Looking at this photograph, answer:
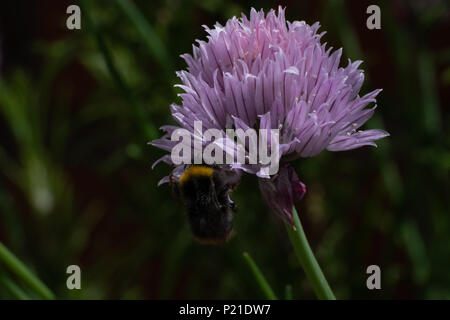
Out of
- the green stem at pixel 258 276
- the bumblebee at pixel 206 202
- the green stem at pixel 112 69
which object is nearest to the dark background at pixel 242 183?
the green stem at pixel 112 69

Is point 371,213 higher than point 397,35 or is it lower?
lower

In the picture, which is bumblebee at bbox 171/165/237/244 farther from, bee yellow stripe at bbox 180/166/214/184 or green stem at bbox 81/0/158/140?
green stem at bbox 81/0/158/140

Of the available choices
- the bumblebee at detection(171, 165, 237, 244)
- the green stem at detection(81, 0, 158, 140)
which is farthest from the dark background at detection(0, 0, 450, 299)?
the bumblebee at detection(171, 165, 237, 244)

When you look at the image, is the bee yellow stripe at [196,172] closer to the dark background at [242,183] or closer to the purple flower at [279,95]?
the purple flower at [279,95]

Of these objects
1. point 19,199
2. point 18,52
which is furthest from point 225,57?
point 18,52
